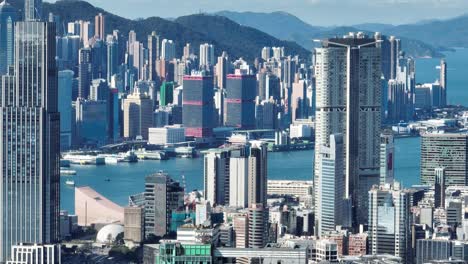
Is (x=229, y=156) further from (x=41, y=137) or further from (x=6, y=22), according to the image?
(x=6, y=22)

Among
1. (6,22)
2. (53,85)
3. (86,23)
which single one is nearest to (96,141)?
(6,22)

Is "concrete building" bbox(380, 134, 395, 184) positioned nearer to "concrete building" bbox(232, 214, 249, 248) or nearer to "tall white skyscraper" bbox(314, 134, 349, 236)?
"tall white skyscraper" bbox(314, 134, 349, 236)

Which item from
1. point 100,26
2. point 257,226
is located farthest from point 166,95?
point 257,226

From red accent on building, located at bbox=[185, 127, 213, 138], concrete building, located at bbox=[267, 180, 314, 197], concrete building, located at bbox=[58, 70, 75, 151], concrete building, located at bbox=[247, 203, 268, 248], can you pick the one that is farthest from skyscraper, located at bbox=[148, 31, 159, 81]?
concrete building, located at bbox=[247, 203, 268, 248]

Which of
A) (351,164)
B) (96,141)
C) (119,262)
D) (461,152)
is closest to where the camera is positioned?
(119,262)

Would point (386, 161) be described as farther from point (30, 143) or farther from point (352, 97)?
point (30, 143)

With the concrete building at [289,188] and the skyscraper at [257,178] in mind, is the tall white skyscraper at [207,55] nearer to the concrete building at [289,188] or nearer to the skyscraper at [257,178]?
the concrete building at [289,188]

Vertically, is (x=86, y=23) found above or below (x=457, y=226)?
above

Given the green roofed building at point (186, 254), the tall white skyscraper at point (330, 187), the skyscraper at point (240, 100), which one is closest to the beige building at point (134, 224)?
the tall white skyscraper at point (330, 187)
